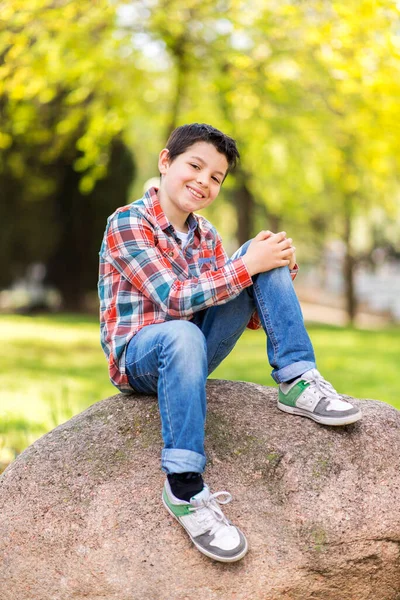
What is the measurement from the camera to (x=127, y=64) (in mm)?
9961

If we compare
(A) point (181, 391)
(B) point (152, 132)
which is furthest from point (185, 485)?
(B) point (152, 132)

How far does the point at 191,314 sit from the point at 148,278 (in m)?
0.23

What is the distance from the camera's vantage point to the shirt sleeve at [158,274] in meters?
2.55

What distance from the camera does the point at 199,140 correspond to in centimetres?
280

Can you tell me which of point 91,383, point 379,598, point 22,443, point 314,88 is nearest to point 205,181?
point 379,598

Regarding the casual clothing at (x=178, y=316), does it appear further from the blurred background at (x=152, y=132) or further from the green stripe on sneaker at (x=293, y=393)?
the blurred background at (x=152, y=132)

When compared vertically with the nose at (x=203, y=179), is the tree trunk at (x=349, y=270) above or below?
below

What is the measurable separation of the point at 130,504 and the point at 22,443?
2094 millimetres

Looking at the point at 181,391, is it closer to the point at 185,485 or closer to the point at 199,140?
the point at 185,485

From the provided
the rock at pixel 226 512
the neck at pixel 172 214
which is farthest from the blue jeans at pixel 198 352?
the neck at pixel 172 214

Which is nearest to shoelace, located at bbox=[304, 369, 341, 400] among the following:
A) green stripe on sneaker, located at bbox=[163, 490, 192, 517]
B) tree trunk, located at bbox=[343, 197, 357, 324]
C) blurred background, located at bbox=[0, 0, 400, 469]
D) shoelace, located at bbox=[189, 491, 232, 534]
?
shoelace, located at bbox=[189, 491, 232, 534]

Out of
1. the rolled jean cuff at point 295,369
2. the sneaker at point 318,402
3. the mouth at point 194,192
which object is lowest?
the sneaker at point 318,402

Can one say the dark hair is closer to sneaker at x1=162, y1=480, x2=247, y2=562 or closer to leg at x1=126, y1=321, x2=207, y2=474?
leg at x1=126, y1=321, x2=207, y2=474

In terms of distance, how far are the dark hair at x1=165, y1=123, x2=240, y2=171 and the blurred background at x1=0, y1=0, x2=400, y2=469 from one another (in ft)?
6.39
